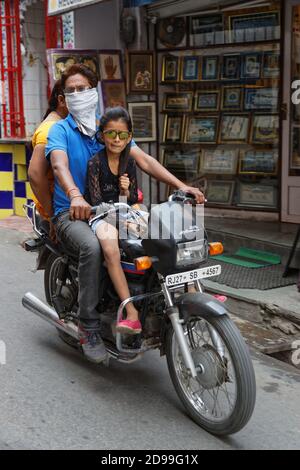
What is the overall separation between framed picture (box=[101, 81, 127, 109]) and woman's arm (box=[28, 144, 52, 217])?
13.0ft

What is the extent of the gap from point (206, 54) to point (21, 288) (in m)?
4.17

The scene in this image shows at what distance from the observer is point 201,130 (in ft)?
27.9

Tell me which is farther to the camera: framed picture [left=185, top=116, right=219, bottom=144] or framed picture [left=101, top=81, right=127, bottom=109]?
framed picture [left=185, top=116, right=219, bottom=144]

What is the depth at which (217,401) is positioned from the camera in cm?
340

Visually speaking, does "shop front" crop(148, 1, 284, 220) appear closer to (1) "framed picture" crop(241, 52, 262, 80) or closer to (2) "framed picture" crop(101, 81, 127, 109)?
(1) "framed picture" crop(241, 52, 262, 80)

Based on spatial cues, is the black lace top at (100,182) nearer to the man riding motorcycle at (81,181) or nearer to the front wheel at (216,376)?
the man riding motorcycle at (81,181)

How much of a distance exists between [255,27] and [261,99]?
2.87ft

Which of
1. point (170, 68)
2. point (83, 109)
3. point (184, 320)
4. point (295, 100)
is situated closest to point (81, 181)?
point (83, 109)

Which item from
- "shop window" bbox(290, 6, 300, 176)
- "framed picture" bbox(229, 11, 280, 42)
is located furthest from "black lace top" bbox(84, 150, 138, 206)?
"framed picture" bbox(229, 11, 280, 42)

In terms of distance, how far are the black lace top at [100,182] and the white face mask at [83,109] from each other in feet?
0.88

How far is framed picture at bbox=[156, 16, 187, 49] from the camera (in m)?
8.27

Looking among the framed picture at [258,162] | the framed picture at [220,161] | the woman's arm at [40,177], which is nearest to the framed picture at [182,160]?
the framed picture at [220,161]
